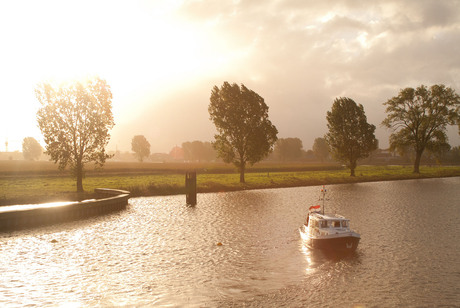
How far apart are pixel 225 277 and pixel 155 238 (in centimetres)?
1076

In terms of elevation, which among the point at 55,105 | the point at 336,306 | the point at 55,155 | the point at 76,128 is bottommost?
the point at 336,306

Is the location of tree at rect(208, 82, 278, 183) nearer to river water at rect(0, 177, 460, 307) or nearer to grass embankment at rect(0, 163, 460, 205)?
grass embankment at rect(0, 163, 460, 205)

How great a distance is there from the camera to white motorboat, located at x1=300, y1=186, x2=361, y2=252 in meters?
23.8

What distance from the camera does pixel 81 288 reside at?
17.3 metres

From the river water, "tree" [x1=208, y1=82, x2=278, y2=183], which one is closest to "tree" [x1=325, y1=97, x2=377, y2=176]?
"tree" [x1=208, y1=82, x2=278, y2=183]

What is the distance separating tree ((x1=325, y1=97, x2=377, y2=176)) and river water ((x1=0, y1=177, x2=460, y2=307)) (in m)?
52.7

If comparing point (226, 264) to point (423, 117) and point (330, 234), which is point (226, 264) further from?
point (423, 117)

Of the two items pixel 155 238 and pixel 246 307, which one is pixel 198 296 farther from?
pixel 155 238

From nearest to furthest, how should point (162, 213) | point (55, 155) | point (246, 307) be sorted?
point (246, 307) → point (162, 213) → point (55, 155)

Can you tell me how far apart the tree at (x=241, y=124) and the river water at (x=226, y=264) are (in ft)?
108

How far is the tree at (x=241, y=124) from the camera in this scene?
69.9 meters

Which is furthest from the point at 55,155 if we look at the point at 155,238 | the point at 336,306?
the point at 336,306

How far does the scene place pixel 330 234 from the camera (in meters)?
24.1

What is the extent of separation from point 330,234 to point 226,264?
7.51 m
